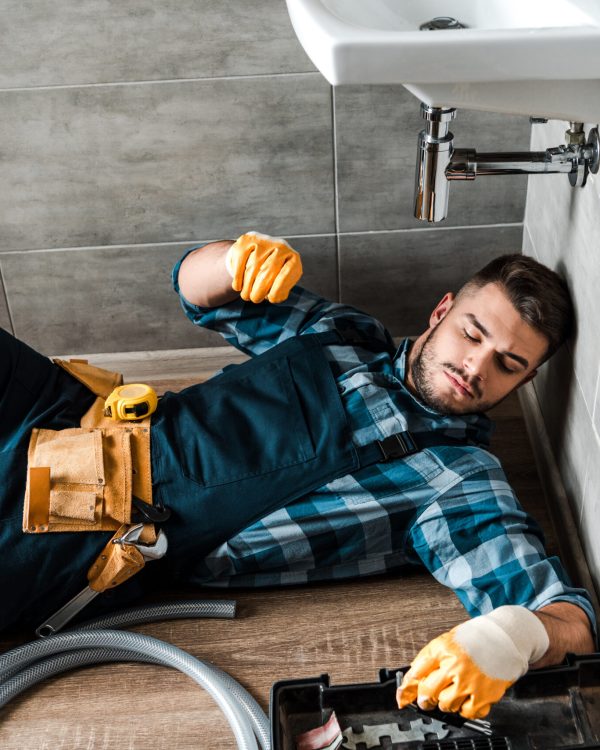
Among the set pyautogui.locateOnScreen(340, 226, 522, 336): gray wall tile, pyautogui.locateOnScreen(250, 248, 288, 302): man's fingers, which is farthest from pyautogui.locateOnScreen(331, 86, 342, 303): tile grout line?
pyautogui.locateOnScreen(250, 248, 288, 302): man's fingers

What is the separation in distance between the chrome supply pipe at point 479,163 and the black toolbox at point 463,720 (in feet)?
2.20

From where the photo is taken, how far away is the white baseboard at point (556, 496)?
1478 mm

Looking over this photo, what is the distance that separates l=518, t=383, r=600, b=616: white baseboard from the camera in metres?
1.48

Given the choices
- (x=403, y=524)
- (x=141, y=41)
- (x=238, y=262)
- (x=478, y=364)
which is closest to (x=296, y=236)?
(x=238, y=262)

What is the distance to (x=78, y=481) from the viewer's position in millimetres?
1401

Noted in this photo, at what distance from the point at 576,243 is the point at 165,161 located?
32.3 inches

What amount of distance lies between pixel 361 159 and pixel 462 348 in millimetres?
519

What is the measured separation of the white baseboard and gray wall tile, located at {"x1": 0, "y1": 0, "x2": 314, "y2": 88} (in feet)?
2.65

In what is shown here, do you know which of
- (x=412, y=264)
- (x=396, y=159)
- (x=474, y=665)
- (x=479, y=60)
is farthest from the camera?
(x=412, y=264)

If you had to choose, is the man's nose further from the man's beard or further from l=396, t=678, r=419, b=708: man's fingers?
l=396, t=678, r=419, b=708: man's fingers

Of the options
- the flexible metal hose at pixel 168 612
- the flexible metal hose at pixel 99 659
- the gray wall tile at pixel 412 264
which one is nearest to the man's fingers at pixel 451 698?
the flexible metal hose at pixel 99 659

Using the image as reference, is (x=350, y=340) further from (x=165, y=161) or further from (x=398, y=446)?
(x=165, y=161)

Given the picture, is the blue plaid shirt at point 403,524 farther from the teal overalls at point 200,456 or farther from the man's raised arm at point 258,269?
the man's raised arm at point 258,269

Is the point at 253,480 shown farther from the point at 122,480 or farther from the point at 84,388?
the point at 84,388
